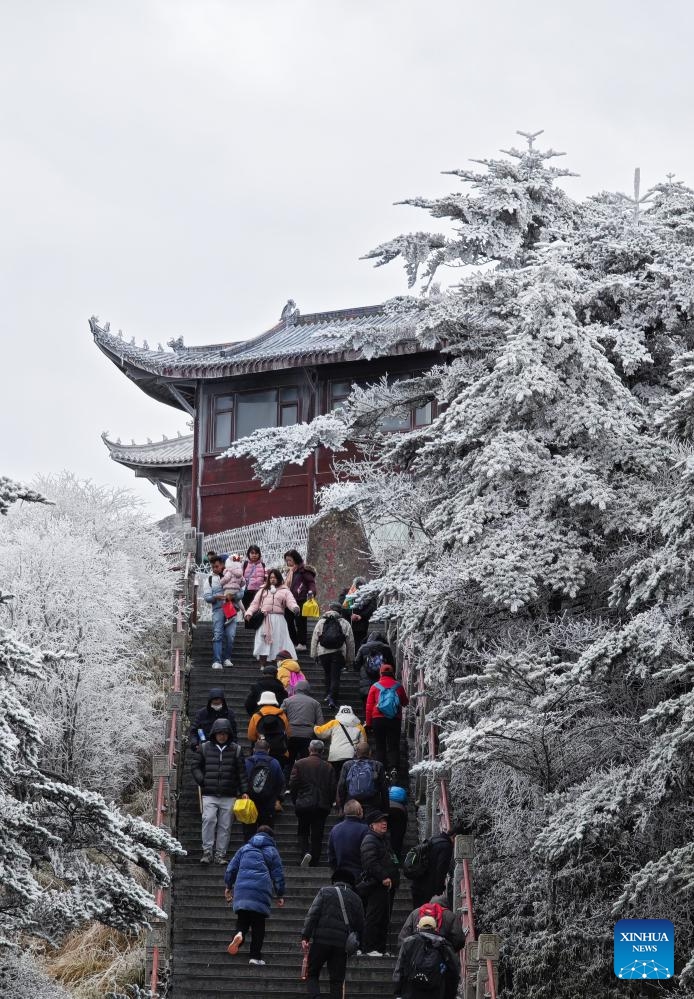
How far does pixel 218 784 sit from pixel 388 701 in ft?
9.09

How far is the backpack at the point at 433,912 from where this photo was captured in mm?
17922

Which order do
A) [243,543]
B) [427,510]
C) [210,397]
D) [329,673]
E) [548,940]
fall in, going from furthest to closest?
[210,397], [243,543], [329,673], [427,510], [548,940]

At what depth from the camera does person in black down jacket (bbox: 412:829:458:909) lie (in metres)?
20.3

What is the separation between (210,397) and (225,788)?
22574 millimetres

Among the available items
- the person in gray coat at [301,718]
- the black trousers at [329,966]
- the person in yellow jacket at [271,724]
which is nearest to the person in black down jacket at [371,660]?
the person in gray coat at [301,718]

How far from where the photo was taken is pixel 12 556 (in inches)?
1167

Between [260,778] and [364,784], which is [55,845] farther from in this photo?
[364,784]

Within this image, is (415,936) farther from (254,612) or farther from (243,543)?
(243,543)

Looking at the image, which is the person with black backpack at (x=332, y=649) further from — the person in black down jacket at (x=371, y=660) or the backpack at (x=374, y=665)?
the backpack at (x=374, y=665)

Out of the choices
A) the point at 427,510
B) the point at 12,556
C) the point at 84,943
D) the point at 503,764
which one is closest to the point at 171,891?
the point at 84,943

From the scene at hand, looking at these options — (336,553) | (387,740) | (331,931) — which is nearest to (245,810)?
(387,740)

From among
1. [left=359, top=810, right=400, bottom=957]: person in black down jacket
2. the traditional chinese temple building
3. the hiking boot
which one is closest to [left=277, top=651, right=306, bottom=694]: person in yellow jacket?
[left=359, top=810, right=400, bottom=957]: person in black down jacket

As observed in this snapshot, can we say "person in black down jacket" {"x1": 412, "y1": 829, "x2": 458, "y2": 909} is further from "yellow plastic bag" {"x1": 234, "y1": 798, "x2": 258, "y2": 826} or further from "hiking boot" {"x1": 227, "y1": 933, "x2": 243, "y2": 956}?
"yellow plastic bag" {"x1": 234, "y1": 798, "x2": 258, "y2": 826}

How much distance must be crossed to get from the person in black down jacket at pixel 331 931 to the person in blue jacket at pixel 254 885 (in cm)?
96
